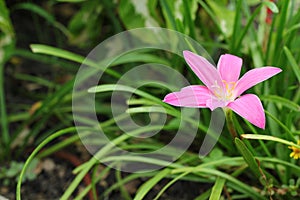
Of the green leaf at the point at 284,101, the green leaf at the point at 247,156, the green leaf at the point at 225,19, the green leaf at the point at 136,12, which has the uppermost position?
the green leaf at the point at 136,12

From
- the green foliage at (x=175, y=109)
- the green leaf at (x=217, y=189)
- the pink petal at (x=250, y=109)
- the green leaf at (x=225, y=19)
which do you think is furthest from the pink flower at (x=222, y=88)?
the green leaf at (x=225, y=19)

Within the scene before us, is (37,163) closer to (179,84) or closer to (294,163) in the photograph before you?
(179,84)

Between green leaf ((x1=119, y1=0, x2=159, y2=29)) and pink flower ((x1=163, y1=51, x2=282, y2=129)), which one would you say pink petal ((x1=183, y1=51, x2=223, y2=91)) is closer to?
pink flower ((x1=163, y1=51, x2=282, y2=129))

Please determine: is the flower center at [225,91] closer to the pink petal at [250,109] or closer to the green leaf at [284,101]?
the pink petal at [250,109]

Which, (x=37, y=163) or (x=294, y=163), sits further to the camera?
(x=37, y=163)

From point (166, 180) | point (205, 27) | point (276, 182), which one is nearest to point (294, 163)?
point (276, 182)

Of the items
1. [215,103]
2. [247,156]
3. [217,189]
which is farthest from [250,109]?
[217,189]

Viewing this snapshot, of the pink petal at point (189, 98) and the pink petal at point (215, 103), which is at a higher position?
the pink petal at point (189, 98)
